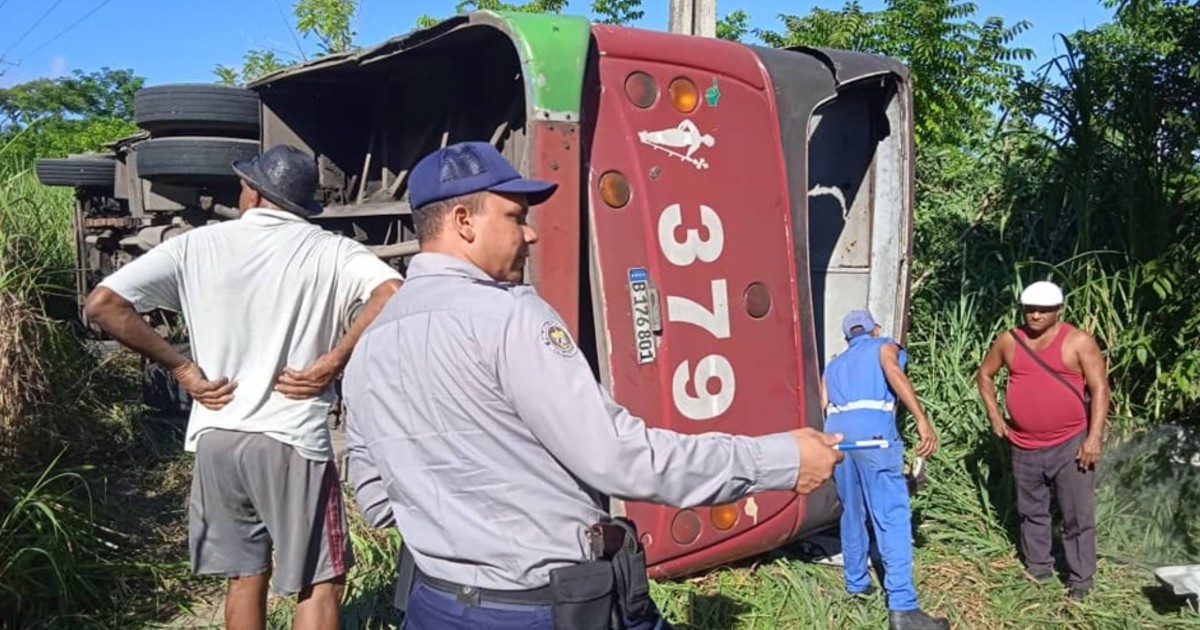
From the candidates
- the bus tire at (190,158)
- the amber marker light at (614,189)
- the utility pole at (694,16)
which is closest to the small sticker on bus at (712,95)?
the amber marker light at (614,189)

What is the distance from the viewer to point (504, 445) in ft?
6.36

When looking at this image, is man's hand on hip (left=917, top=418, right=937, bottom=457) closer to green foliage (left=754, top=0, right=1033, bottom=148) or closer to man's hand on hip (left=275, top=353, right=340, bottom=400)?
man's hand on hip (left=275, top=353, right=340, bottom=400)

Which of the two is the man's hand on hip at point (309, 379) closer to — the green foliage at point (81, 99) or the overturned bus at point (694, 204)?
the overturned bus at point (694, 204)

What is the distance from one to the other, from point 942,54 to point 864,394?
665 centimetres

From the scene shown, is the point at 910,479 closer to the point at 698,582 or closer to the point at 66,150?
the point at 698,582

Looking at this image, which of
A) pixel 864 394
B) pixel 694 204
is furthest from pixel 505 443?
pixel 864 394

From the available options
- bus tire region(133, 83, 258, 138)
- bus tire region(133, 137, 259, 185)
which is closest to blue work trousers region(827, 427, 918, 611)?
bus tire region(133, 137, 259, 185)

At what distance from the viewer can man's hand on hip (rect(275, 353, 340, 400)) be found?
3303 mm

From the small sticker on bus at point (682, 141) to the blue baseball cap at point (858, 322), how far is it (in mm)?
1132

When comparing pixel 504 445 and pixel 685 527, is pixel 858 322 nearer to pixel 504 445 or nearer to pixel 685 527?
pixel 685 527

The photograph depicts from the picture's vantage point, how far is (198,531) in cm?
338

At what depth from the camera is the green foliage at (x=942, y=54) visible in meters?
10.2

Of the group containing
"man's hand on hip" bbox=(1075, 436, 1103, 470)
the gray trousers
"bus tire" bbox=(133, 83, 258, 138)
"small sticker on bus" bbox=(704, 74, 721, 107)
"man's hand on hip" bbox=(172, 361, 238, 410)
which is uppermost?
"bus tire" bbox=(133, 83, 258, 138)

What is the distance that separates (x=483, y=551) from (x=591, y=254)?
198cm
